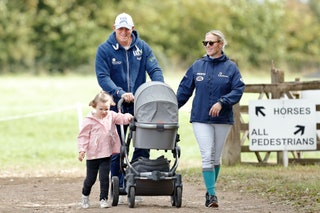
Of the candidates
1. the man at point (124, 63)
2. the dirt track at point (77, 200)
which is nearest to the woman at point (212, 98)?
the dirt track at point (77, 200)

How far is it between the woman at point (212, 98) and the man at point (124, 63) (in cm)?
69

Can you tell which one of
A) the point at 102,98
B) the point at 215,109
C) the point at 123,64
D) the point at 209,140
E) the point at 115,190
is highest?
the point at 123,64

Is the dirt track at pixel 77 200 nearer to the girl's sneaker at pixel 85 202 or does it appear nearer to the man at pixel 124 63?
the girl's sneaker at pixel 85 202

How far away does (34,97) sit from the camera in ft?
123

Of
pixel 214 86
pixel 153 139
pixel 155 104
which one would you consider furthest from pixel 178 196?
pixel 214 86

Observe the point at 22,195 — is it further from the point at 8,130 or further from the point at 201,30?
the point at 201,30

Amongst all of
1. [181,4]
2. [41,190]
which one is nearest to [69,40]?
[181,4]

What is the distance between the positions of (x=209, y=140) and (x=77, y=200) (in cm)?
224

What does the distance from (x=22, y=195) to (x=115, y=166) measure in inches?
86.8

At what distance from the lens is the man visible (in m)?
11.7

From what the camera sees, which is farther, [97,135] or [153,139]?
[97,135]

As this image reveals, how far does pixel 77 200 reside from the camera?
12.8 meters

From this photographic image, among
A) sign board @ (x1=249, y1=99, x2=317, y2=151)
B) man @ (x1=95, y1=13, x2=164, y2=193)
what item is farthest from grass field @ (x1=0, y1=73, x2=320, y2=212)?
man @ (x1=95, y1=13, x2=164, y2=193)

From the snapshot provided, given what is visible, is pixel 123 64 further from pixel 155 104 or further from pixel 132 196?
pixel 132 196
